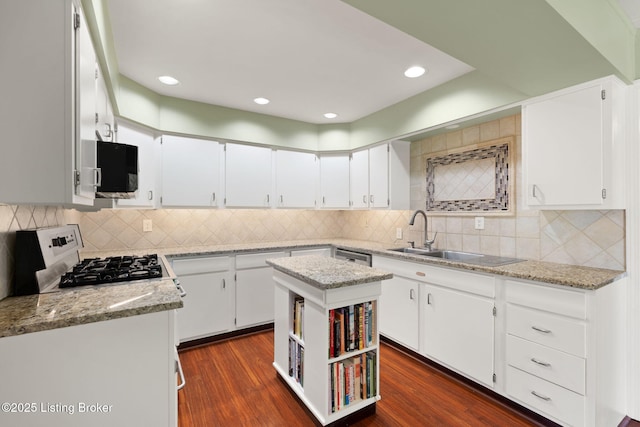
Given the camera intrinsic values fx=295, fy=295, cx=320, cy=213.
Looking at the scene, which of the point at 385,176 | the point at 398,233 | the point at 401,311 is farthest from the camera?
the point at 398,233

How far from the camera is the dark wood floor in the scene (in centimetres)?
185

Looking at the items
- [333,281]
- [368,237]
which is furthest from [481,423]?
[368,237]

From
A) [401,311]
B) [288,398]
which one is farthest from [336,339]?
[401,311]

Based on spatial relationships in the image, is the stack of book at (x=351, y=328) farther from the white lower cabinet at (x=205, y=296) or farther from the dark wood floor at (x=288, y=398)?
the white lower cabinet at (x=205, y=296)

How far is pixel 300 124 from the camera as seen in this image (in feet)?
12.3

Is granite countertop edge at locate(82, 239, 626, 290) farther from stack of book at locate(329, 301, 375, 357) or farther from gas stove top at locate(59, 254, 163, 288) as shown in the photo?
stack of book at locate(329, 301, 375, 357)

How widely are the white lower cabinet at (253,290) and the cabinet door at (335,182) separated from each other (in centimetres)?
104

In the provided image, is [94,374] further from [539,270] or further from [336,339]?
[539,270]

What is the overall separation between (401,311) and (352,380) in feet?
3.49

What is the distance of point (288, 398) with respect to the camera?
207cm

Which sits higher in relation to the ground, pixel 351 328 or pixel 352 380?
pixel 351 328

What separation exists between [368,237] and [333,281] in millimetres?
2402

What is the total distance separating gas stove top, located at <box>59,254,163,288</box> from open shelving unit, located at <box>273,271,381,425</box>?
890mm

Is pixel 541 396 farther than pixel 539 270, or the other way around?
pixel 539 270
